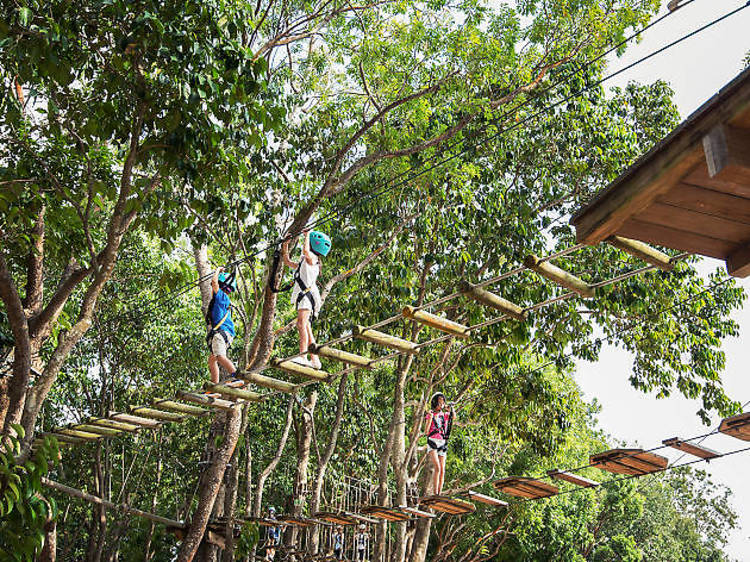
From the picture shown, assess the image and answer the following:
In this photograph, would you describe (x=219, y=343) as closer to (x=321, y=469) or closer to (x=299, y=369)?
(x=299, y=369)

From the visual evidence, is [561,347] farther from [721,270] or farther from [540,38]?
[540,38]

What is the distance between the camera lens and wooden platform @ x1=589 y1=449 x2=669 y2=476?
6883 mm

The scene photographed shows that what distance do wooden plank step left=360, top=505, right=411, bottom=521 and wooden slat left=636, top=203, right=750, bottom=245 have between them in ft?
23.2

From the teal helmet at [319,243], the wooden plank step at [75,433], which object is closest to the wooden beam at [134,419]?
the wooden plank step at [75,433]

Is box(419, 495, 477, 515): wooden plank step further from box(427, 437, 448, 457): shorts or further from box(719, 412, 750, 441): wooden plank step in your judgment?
box(719, 412, 750, 441): wooden plank step

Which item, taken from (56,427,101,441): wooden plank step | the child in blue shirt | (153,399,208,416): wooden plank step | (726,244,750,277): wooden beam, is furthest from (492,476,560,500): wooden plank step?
(726,244,750,277): wooden beam

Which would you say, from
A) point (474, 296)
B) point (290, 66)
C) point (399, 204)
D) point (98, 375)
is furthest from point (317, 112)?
point (98, 375)

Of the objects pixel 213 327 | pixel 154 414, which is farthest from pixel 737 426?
pixel 154 414

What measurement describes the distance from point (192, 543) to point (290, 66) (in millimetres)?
6194

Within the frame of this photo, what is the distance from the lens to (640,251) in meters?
3.54

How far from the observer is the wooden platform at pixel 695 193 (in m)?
2.33

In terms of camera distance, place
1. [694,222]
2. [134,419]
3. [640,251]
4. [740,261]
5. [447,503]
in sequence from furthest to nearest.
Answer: [447,503]
[134,419]
[640,251]
[740,261]
[694,222]

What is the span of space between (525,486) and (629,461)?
55.5 inches

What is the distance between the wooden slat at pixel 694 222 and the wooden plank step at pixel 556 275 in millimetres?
1256
